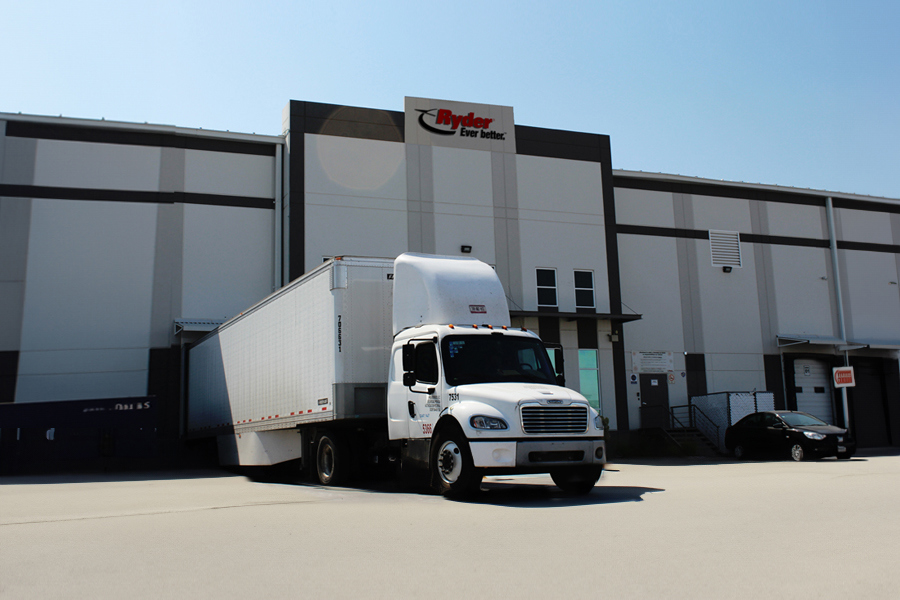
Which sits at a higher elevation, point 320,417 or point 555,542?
point 320,417

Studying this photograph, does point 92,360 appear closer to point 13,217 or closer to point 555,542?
point 13,217

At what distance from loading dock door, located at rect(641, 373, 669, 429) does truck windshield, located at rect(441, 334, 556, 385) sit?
1727cm

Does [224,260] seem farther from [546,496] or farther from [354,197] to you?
[546,496]

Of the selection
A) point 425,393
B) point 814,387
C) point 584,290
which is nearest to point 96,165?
point 584,290

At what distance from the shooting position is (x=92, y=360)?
78.8 ft

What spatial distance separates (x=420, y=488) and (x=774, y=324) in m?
23.5

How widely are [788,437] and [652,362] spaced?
847 centimetres

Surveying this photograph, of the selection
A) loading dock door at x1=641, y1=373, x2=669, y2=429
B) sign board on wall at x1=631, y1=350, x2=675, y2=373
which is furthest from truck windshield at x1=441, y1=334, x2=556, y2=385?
sign board on wall at x1=631, y1=350, x2=675, y2=373

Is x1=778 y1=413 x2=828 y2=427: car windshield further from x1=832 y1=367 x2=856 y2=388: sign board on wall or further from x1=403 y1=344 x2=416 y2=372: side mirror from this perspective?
x1=403 y1=344 x2=416 y2=372: side mirror

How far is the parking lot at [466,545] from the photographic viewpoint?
16.7 feet

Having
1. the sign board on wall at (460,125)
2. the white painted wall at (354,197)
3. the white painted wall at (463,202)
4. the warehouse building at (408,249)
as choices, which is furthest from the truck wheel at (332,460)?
the sign board on wall at (460,125)

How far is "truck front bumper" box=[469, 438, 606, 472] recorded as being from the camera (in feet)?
33.8

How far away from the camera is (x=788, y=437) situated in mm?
20938

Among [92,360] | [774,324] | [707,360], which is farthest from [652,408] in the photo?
[92,360]
